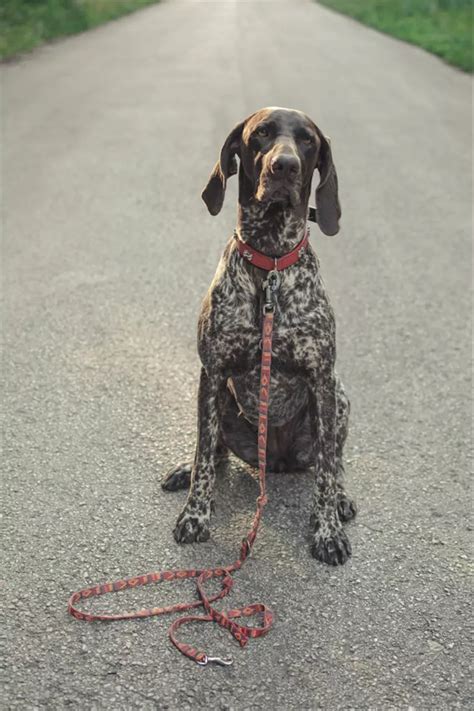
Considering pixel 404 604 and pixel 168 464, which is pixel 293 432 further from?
pixel 404 604

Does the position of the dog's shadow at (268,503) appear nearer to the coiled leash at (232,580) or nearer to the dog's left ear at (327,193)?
the coiled leash at (232,580)

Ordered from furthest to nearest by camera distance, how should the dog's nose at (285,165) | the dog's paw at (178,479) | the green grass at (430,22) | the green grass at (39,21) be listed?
the green grass at (430,22)
the green grass at (39,21)
the dog's paw at (178,479)
the dog's nose at (285,165)

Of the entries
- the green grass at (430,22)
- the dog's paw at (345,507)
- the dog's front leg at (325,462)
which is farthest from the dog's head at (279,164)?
the green grass at (430,22)

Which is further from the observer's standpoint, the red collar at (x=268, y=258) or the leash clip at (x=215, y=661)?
the red collar at (x=268, y=258)

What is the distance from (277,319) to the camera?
3816 mm

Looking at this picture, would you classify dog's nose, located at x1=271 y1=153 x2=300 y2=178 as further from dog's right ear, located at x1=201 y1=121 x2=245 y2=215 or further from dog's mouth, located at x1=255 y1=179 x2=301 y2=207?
dog's right ear, located at x1=201 y1=121 x2=245 y2=215

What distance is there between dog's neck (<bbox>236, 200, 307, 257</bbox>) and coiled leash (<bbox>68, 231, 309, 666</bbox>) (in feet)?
0.13

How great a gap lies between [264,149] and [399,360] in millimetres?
2411

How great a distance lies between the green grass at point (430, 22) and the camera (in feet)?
59.1

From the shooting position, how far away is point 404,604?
3.55m

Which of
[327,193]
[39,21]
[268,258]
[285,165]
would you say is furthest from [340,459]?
[39,21]

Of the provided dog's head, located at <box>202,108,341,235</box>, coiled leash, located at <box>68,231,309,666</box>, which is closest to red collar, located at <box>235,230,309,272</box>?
coiled leash, located at <box>68,231,309,666</box>

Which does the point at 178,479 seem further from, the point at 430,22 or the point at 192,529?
the point at 430,22

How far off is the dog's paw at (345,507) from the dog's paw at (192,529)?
592mm
